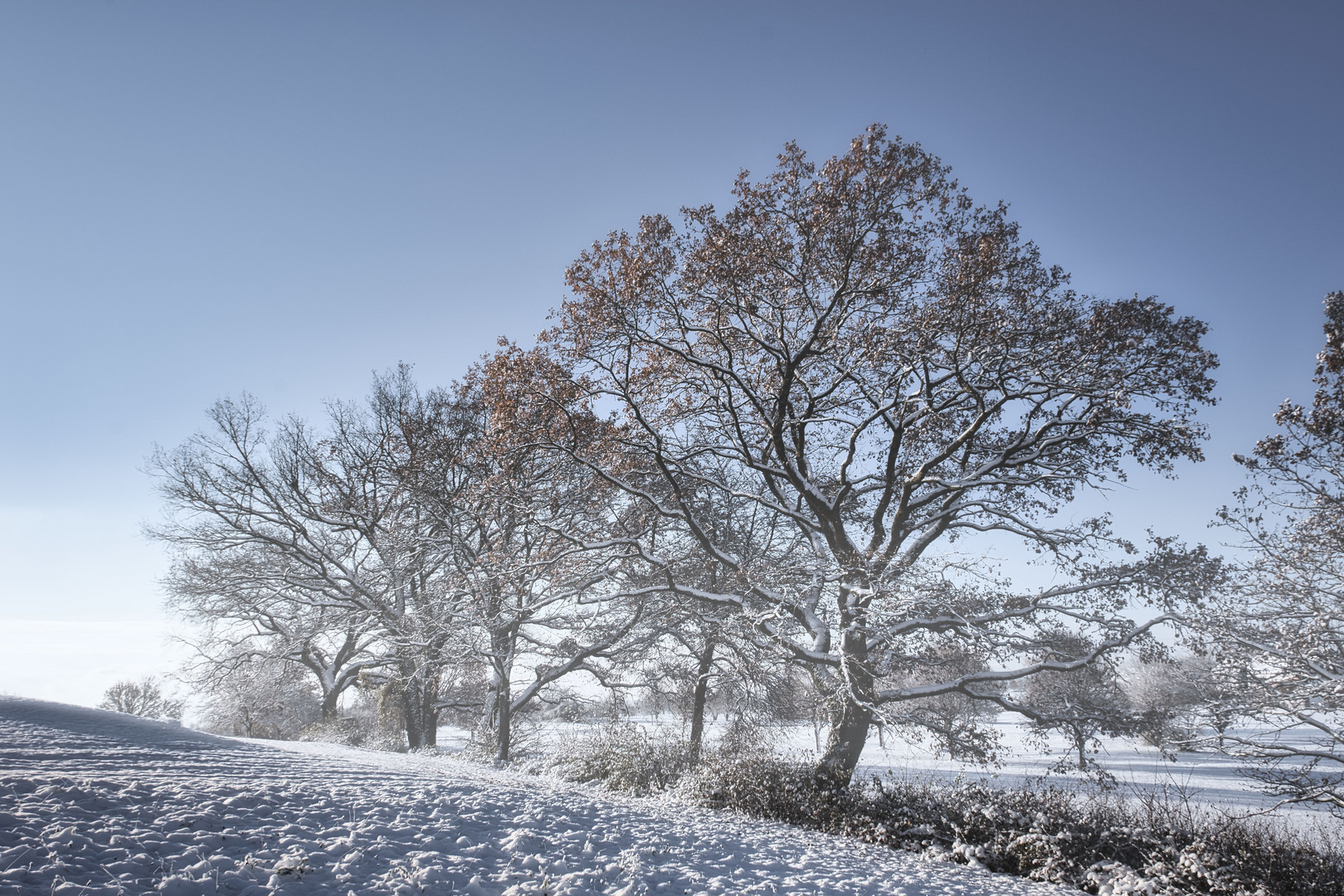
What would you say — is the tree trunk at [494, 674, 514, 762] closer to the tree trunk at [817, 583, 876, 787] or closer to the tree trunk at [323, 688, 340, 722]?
the tree trunk at [817, 583, 876, 787]

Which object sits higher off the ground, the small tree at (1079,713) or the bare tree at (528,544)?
the bare tree at (528,544)

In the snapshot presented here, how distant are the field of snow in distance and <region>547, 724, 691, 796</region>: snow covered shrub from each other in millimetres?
2987

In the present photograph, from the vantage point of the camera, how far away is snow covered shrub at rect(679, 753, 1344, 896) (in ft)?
19.0

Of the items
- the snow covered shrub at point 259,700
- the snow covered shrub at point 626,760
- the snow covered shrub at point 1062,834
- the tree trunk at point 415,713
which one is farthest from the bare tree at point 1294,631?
the snow covered shrub at point 259,700

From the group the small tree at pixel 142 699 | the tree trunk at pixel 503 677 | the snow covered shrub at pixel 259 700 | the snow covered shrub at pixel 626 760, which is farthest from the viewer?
the small tree at pixel 142 699

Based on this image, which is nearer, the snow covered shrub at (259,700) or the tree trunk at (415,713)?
the tree trunk at (415,713)

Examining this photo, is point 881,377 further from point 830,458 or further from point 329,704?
point 329,704

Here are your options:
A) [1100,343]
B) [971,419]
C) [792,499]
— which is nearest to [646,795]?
[792,499]

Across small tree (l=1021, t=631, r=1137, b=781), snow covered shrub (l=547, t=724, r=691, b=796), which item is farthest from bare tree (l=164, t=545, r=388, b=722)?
small tree (l=1021, t=631, r=1137, b=781)

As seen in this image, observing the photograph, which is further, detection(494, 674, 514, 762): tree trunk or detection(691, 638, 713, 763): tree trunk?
detection(691, 638, 713, 763): tree trunk

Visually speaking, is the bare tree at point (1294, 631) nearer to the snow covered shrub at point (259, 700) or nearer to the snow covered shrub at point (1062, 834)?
the snow covered shrub at point (1062, 834)

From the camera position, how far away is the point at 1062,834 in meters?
6.57

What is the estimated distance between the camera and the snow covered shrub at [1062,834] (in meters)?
5.79

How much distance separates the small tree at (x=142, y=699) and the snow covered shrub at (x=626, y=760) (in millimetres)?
40162
